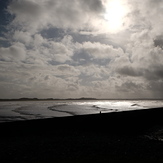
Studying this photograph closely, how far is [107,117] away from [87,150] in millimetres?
6300

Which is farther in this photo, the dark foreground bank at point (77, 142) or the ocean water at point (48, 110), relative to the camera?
the ocean water at point (48, 110)

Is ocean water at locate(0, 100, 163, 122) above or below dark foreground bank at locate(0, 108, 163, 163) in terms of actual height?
below

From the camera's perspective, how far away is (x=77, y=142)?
8.37m

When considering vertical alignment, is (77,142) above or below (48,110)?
above

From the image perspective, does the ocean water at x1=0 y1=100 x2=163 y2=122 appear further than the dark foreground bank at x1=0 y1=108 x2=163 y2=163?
Yes

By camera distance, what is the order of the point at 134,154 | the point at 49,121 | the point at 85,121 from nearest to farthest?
the point at 134,154 → the point at 49,121 → the point at 85,121

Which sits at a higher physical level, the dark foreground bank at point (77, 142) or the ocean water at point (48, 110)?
the dark foreground bank at point (77, 142)

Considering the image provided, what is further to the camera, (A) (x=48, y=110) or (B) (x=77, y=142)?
(A) (x=48, y=110)

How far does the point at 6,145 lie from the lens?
25.6 ft

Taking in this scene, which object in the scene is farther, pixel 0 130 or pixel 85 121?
pixel 85 121

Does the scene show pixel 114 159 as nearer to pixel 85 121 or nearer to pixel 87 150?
pixel 87 150

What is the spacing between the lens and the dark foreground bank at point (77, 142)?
6254 millimetres

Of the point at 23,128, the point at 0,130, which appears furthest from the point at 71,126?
the point at 0,130

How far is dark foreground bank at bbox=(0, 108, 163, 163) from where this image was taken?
246 inches
